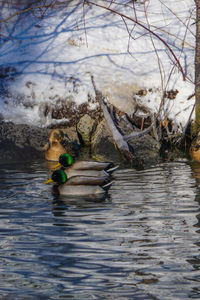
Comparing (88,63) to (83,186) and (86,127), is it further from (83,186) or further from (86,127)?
(83,186)

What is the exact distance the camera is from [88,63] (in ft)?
41.8

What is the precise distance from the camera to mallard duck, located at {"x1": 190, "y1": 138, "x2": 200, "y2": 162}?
1030 cm

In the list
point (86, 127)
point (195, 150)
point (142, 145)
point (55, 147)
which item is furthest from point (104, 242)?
point (86, 127)

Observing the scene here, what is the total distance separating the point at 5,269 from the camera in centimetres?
473

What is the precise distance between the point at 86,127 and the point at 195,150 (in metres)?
2.58

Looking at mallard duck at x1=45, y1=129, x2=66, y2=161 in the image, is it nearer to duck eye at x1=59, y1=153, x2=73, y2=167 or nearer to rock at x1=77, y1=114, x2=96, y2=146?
rock at x1=77, y1=114, x2=96, y2=146

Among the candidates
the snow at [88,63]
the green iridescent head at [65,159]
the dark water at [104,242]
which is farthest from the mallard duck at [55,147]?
the dark water at [104,242]

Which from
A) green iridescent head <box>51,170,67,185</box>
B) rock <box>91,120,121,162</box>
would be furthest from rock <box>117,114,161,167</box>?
green iridescent head <box>51,170,67,185</box>

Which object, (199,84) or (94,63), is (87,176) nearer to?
(199,84)

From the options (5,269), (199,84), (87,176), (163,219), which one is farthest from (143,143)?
(5,269)

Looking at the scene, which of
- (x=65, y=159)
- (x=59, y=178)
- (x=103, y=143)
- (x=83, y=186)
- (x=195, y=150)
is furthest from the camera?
(x=103, y=143)

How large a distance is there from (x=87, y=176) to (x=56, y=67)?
5185 mm

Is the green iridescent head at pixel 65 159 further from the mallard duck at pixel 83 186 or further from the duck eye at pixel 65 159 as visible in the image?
the mallard duck at pixel 83 186

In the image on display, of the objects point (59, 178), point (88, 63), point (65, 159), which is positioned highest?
point (88, 63)
